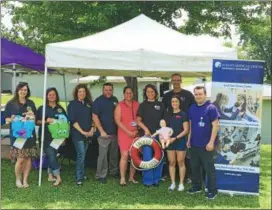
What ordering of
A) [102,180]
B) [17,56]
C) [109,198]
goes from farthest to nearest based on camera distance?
[17,56], [102,180], [109,198]

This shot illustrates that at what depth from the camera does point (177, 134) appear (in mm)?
6688

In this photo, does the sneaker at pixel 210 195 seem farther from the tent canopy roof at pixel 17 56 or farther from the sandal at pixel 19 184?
the tent canopy roof at pixel 17 56

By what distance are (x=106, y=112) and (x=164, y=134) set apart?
1.05m

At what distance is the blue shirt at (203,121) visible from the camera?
629cm

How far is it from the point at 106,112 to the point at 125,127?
0.41 metres

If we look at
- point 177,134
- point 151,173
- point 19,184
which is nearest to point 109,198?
point 151,173

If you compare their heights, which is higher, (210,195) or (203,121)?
(203,121)

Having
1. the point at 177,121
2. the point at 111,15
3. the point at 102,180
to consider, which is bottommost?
the point at 102,180

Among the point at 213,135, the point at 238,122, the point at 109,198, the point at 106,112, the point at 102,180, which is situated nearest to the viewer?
the point at 213,135

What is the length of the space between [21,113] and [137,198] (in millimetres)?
2199

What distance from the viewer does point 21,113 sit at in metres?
6.70

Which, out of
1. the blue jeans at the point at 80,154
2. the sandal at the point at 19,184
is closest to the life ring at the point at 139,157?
the blue jeans at the point at 80,154

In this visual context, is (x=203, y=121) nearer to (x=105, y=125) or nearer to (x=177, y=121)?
(x=177, y=121)

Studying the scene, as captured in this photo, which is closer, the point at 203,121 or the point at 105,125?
the point at 203,121
